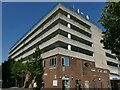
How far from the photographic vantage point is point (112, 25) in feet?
59.2

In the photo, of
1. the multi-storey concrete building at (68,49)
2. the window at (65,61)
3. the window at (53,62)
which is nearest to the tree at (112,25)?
the multi-storey concrete building at (68,49)

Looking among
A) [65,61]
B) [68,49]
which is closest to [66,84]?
[65,61]

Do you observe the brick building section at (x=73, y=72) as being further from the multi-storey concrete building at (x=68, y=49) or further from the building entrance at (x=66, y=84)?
the building entrance at (x=66, y=84)

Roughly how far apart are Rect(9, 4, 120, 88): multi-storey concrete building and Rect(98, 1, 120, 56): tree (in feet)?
77.1

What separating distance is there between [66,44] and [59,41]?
2.35m

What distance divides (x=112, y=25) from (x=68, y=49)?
87.7ft

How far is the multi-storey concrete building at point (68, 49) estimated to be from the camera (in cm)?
4262

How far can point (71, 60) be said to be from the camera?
44781 mm

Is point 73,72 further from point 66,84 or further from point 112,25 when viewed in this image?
point 112,25

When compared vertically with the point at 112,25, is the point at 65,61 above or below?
below

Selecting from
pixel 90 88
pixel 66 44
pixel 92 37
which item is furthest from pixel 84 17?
pixel 90 88

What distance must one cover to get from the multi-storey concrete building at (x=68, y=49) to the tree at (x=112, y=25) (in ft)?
77.1

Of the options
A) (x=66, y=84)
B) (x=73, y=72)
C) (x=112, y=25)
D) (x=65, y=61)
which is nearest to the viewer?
(x=112, y=25)

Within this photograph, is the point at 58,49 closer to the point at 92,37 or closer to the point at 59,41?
the point at 59,41
